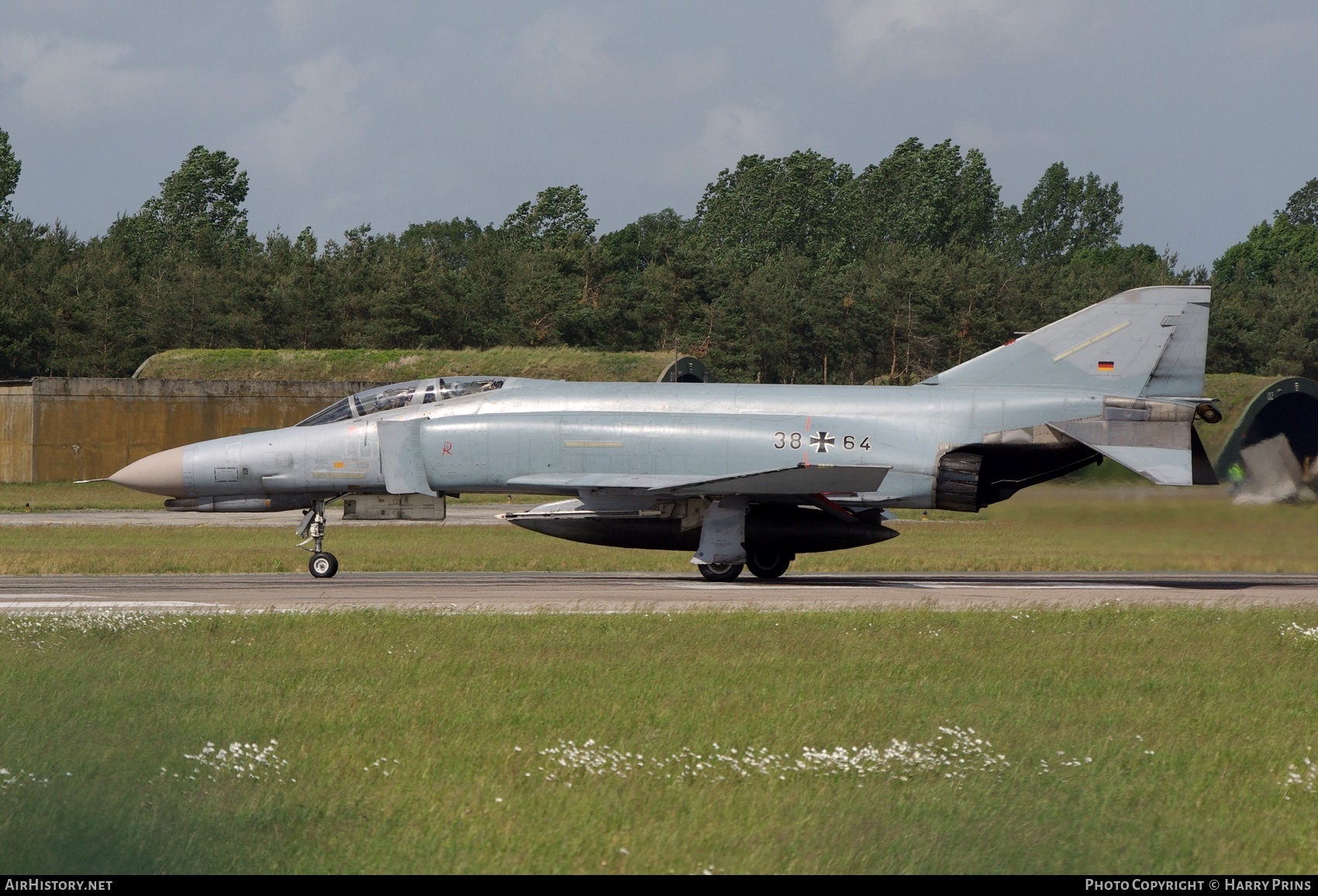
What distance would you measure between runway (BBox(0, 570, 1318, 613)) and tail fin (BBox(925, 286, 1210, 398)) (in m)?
3.22

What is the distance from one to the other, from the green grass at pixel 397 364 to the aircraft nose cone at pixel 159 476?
3421 centimetres

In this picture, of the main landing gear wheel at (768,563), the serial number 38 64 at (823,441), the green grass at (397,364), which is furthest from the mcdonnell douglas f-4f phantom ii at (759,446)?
the green grass at (397,364)

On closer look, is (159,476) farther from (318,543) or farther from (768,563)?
(768,563)

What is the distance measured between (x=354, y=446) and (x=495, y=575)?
328 centimetres

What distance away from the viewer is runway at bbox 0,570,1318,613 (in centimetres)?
1609

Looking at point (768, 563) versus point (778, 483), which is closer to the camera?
point (778, 483)

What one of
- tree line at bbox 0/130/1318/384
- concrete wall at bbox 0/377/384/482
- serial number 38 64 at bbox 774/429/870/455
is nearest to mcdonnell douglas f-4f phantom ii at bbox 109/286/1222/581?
serial number 38 64 at bbox 774/429/870/455

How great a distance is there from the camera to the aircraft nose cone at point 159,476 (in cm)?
2044

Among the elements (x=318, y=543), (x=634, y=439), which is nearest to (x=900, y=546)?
(x=634, y=439)

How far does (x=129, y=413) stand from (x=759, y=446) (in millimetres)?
40822

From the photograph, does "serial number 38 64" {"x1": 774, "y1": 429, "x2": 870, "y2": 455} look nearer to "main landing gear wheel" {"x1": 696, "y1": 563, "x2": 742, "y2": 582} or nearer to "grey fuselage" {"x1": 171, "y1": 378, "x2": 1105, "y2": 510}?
"grey fuselage" {"x1": 171, "y1": 378, "x2": 1105, "y2": 510}

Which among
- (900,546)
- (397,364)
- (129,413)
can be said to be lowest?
(900,546)

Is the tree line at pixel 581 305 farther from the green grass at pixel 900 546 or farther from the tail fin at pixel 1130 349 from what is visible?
the tail fin at pixel 1130 349

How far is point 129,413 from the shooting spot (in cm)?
5325
